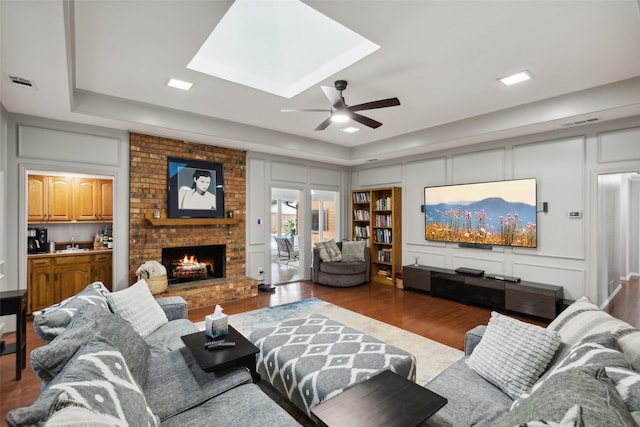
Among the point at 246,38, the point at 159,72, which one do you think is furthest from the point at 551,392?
the point at 159,72

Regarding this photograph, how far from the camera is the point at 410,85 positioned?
358cm

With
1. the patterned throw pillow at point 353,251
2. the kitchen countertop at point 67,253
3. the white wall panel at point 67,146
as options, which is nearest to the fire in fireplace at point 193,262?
the kitchen countertop at point 67,253

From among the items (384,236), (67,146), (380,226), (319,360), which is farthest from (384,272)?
(67,146)

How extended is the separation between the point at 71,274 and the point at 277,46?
4528 mm

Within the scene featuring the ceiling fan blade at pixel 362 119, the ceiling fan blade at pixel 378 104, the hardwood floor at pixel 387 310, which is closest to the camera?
the hardwood floor at pixel 387 310

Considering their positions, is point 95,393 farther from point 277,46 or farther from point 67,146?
point 67,146

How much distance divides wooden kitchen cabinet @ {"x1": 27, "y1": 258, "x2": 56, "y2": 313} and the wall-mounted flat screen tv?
20.3ft

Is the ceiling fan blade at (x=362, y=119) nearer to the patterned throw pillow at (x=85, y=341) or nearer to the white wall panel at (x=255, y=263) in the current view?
the patterned throw pillow at (x=85, y=341)

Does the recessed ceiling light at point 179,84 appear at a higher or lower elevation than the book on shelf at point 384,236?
higher

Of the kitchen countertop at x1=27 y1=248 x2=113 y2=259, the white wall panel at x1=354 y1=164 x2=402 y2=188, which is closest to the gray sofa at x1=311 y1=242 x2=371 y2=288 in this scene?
the white wall panel at x1=354 y1=164 x2=402 y2=188

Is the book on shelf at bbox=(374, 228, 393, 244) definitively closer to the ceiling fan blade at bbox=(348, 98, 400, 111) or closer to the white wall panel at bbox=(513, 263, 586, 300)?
the white wall panel at bbox=(513, 263, 586, 300)

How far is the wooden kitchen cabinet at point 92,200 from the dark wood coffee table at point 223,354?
4063 mm

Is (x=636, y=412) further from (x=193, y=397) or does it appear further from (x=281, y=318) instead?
(x=281, y=318)

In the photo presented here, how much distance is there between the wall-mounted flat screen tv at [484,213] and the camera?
471 centimetres
